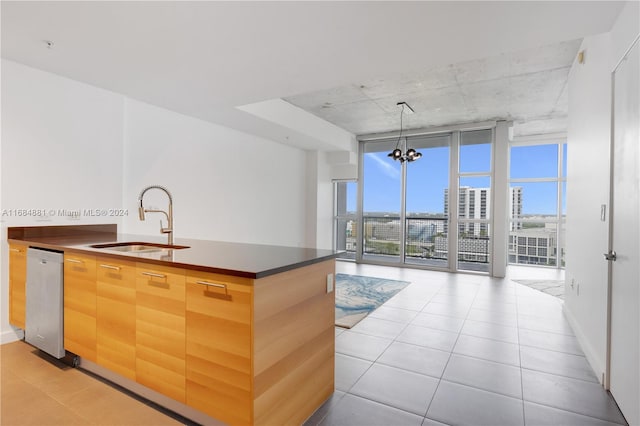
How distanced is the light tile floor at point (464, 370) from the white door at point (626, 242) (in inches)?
9.8

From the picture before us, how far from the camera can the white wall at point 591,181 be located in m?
2.32

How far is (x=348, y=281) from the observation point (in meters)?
5.59

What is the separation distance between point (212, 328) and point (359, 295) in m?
3.33

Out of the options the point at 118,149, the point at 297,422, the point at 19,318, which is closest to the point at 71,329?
the point at 19,318

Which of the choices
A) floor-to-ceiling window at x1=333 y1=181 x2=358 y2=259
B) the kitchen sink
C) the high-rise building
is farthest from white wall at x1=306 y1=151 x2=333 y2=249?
the kitchen sink

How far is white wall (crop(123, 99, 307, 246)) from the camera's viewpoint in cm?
402

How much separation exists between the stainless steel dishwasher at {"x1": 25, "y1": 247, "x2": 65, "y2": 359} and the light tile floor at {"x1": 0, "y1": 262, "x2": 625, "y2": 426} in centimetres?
18

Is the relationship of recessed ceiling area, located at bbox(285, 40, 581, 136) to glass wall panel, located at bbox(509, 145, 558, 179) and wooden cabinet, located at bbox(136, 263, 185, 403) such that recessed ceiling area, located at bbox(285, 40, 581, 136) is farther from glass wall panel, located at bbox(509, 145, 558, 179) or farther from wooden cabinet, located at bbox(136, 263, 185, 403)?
wooden cabinet, located at bbox(136, 263, 185, 403)

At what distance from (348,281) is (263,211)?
205 cm

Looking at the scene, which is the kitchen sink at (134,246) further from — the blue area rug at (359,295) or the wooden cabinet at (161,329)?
the blue area rug at (359,295)

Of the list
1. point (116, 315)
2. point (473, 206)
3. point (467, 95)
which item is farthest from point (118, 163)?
point (473, 206)

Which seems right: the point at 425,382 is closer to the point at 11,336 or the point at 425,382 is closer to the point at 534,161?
the point at 11,336

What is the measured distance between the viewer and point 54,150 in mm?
3180

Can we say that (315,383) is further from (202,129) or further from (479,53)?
(202,129)
